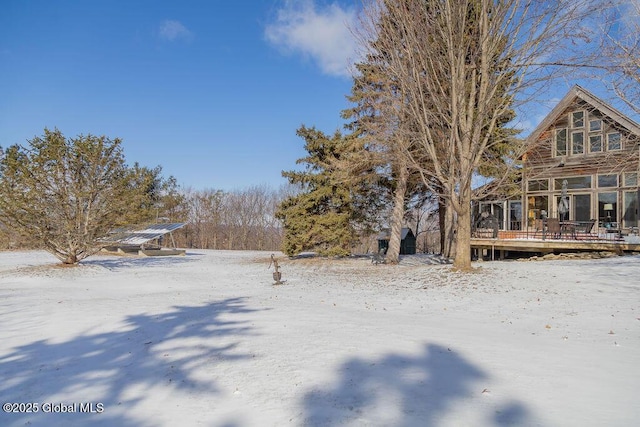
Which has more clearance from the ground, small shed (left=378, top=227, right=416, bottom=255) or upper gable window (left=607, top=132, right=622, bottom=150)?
upper gable window (left=607, top=132, right=622, bottom=150)

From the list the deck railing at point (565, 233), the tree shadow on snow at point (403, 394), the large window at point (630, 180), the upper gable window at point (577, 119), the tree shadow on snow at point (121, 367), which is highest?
the upper gable window at point (577, 119)

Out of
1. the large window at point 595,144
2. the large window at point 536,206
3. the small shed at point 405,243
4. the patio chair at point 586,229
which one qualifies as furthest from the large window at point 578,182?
the small shed at point 405,243

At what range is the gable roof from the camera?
1742 centimetres

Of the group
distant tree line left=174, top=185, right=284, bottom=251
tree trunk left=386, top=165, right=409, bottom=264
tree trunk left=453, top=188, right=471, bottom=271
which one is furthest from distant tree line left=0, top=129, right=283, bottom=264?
distant tree line left=174, top=185, right=284, bottom=251

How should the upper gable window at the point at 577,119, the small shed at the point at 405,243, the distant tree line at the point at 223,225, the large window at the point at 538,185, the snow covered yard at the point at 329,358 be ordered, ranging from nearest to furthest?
the snow covered yard at the point at 329,358, the upper gable window at the point at 577,119, the large window at the point at 538,185, the small shed at the point at 405,243, the distant tree line at the point at 223,225

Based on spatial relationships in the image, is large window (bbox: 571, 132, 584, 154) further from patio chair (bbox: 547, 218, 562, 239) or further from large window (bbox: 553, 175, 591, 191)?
patio chair (bbox: 547, 218, 562, 239)

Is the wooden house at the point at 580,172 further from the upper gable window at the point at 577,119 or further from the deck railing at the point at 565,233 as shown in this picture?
the deck railing at the point at 565,233

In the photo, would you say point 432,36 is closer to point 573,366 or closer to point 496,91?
point 496,91

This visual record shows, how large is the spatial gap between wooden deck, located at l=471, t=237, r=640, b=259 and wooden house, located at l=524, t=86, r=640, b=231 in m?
2.35

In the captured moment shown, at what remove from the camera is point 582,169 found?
18.8m

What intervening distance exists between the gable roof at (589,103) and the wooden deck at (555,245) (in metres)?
4.64

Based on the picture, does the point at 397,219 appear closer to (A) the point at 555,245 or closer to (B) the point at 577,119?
(A) the point at 555,245

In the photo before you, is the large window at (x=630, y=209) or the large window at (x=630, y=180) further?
the large window at (x=630, y=180)

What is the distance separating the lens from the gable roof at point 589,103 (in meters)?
17.4
